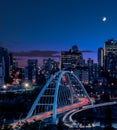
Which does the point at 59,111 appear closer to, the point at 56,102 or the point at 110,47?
the point at 56,102

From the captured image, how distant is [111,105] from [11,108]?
1467 centimetres

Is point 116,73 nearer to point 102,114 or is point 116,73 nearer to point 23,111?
point 102,114

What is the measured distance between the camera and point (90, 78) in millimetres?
85250

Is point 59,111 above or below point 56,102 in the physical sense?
below

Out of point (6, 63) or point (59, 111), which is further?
point (6, 63)

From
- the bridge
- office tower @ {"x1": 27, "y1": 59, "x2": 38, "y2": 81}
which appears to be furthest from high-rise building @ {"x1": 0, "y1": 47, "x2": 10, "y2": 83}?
the bridge

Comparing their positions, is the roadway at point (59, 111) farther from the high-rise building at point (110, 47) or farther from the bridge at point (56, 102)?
the high-rise building at point (110, 47)

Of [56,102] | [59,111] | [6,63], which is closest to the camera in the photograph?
[56,102]

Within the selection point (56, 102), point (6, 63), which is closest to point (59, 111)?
point (56, 102)

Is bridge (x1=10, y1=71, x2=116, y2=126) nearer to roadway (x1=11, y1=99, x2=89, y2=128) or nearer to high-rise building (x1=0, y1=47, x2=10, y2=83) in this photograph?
roadway (x1=11, y1=99, x2=89, y2=128)

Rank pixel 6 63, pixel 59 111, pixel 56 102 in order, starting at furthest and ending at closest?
pixel 6 63
pixel 59 111
pixel 56 102

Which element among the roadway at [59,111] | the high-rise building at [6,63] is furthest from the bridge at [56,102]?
the high-rise building at [6,63]

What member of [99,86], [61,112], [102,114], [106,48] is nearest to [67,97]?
[102,114]

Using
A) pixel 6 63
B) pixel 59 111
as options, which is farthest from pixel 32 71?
pixel 59 111
